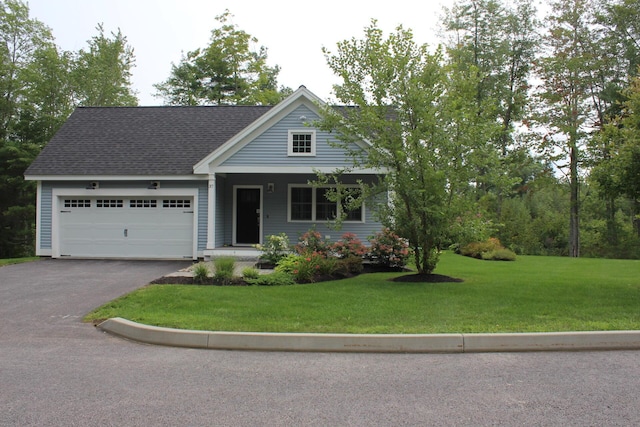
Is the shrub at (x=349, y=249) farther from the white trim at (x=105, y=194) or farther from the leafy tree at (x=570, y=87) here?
the leafy tree at (x=570, y=87)

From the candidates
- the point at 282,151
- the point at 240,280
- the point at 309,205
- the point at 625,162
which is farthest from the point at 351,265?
the point at 625,162

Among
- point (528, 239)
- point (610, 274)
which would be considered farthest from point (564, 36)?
point (610, 274)

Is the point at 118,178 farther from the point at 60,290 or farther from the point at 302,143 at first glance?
the point at 60,290

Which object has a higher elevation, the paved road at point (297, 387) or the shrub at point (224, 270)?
the shrub at point (224, 270)

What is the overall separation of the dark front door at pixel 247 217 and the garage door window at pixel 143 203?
284cm

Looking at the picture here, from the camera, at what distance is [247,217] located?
17469 mm

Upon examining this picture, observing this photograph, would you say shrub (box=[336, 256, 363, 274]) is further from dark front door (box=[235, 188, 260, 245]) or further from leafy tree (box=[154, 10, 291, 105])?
leafy tree (box=[154, 10, 291, 105])

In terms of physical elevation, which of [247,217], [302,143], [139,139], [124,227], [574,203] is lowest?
[124,227]

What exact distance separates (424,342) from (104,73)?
31.0m

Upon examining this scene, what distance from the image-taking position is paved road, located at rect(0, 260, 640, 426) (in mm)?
3992

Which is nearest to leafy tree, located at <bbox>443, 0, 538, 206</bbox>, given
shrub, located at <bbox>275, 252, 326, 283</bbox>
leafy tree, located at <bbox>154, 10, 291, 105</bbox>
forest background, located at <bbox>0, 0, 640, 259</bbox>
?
forest background, located at <bbox>0, 0, 640, 259</bbox>

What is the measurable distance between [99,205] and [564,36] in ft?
84.8

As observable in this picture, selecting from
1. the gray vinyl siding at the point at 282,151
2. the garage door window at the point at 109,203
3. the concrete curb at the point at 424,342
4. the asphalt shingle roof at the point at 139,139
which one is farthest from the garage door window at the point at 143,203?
the concrete curb at the point at 424,342

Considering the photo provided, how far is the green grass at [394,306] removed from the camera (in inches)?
269
